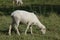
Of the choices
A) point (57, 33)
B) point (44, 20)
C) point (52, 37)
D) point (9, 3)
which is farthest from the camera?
point (9, 3)

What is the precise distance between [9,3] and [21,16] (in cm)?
1267

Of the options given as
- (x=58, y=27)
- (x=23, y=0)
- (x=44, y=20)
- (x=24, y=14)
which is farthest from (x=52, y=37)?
(x=23, y=0)

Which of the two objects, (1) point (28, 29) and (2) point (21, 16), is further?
(1) point (28, 29)

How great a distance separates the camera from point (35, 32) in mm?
12273

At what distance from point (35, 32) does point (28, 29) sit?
0.53 meters

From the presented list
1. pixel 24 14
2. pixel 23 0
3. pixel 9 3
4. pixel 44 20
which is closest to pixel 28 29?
pixel 24 14

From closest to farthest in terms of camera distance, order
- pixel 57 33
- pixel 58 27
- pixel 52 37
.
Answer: pixel 52 37
pixel 57 33
pixel 58 27

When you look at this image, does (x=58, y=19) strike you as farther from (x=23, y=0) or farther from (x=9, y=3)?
(x=23, y=0)

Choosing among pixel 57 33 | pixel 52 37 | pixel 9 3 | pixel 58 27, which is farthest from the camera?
pixel 9 3

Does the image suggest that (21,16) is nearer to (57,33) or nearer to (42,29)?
(42,29)

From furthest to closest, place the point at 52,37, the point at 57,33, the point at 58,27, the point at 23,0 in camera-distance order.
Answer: the point at 23,0
the point at 58,27
the point at 57,33
the point at 52,37

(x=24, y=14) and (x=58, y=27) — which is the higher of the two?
(x=24, y=14)

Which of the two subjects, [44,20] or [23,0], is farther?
[23,0]

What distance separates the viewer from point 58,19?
1560cm
